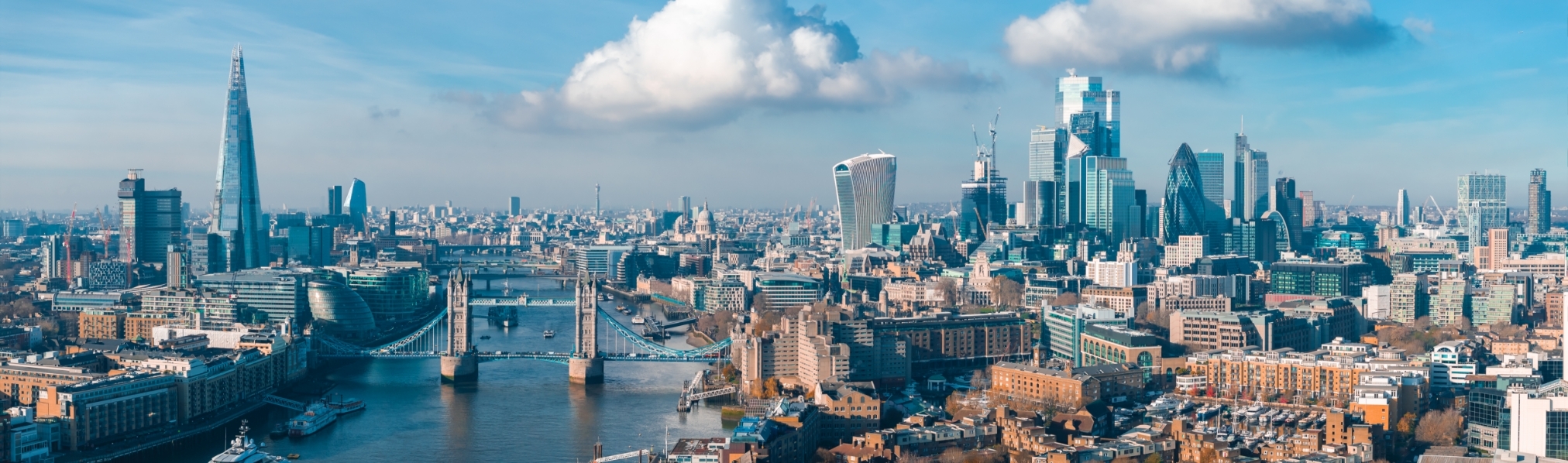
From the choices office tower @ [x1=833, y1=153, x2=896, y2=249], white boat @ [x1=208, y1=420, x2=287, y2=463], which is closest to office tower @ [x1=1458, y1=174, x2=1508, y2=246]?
office tower @ [x1=833, y1=153, x2=896, y2=249]

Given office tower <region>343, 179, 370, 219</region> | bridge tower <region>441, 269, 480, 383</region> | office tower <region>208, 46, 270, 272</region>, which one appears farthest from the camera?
office tower <region>343, 179, 370, 219</region>

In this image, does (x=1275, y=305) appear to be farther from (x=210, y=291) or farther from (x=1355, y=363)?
(x=210, y=291)

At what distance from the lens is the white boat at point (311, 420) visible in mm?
19266

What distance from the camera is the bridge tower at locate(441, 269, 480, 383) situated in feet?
80.1

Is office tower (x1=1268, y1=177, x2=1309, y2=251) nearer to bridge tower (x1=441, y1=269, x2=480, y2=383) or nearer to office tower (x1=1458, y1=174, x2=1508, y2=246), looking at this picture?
office tower (x1=1458, y1=174, x2=1508, y2=246)

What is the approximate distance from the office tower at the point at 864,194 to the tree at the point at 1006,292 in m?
16.1

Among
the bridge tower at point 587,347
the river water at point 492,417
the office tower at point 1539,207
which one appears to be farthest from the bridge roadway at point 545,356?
the office tower at point 1539,207

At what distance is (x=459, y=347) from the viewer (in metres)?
25.0

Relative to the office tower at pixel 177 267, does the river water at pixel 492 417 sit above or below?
below

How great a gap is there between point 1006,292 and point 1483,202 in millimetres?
25470

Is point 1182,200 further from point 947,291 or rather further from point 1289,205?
point 947,291

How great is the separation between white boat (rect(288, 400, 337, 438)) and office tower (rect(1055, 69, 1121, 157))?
43.8 meters

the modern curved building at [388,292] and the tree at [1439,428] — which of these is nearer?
the tree at [1439,428]

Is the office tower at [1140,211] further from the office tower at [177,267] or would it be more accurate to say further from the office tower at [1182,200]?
the office tower at [177,267]
